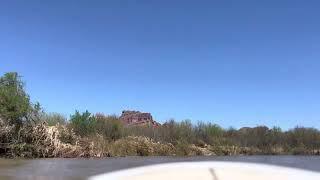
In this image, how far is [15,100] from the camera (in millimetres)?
31203

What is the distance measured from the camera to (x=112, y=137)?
4125cm

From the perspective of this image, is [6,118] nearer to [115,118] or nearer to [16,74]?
[16,74]

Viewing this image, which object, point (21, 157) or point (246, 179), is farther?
point (21, 157)

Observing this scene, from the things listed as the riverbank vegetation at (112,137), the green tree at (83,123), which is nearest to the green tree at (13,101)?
the riverbank vegetation at (112,137)

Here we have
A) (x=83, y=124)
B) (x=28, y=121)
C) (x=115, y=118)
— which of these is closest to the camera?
(x=28, y=121)

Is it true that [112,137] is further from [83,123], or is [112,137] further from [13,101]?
[13,101]

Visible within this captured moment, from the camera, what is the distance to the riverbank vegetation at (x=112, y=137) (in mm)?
31156

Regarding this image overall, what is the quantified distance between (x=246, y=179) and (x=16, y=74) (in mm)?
29524

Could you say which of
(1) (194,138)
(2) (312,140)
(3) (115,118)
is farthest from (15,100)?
(2) (312,140)

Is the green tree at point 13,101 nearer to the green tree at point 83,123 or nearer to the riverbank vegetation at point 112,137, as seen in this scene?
the riverbank vegetation at point 112,137

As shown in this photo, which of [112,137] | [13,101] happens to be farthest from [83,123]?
[13,101]

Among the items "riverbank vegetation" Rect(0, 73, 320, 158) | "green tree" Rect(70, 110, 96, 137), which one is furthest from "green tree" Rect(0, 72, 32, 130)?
"green tree" Rect(70, 110, 96, 137)

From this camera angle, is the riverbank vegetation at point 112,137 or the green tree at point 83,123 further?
the green tree at point 83,123

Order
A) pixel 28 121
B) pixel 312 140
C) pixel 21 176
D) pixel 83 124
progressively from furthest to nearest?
pixel 312 140 → pixel 83 124 → pixel 28 121 → pixel 21 176
